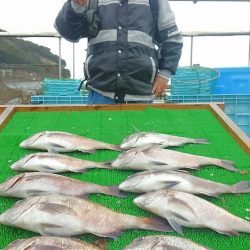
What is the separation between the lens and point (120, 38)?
12.8 feet

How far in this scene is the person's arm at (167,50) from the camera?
4086 mm

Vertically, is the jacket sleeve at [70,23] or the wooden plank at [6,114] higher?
the jacket sleeve at [70,23]

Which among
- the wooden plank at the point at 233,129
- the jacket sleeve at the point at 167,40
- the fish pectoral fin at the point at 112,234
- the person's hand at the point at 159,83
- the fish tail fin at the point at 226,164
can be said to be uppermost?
the jacket sleeve at the point at 167,40

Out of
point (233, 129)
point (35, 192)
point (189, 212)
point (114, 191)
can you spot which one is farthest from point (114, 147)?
point (189, 212)

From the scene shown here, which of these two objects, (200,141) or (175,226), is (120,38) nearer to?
(200,141)

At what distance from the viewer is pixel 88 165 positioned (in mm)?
2777

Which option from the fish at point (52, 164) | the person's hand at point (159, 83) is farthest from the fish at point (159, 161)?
the person's hand at point (159, 83)

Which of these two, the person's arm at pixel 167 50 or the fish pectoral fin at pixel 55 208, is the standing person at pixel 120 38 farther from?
the fish pectoral fin at pixel 55 208

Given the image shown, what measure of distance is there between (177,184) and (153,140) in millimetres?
766

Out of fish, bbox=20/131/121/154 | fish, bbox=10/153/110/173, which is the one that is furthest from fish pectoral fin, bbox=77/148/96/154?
fish, bbox=10/153/110/173

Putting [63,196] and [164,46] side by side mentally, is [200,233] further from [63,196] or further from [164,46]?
[164,46]

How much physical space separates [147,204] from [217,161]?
743 mm

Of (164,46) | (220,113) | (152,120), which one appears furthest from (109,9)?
(220,113)

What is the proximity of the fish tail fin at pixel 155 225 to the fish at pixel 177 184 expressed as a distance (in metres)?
0.32
